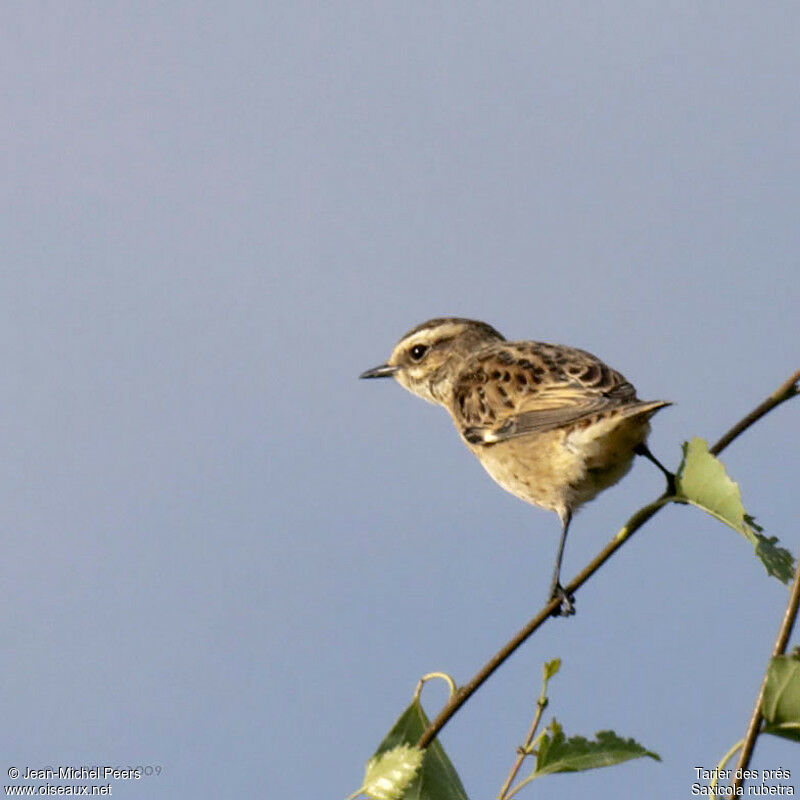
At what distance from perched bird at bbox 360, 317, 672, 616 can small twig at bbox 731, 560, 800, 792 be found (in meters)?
2.69

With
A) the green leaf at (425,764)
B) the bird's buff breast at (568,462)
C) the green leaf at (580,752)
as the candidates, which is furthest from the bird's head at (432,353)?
the green leaf at (580,752)

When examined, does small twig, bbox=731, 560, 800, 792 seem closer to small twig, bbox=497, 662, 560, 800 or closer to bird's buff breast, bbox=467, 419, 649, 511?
small twig, bbox=497, 662, 560, 800

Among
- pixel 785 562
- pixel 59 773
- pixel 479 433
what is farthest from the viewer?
pixel 479 433

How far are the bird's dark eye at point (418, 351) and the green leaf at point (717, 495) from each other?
6794mm

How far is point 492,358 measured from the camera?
9.50m

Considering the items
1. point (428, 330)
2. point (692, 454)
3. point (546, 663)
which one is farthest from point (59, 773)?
point (428, 330)

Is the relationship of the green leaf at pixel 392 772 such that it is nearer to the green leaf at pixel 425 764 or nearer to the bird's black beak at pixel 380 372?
the green leaf at pixel 425 764

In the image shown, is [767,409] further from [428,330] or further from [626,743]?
[428,330]

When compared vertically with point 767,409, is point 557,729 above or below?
below

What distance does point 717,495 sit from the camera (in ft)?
13.3

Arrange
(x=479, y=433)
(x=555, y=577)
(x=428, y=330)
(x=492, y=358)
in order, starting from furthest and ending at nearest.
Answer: (x=428, y=330) < (x=492, y=358) < (x=479, y=433) < (x=555, y=577)

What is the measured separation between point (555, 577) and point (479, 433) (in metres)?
2.47

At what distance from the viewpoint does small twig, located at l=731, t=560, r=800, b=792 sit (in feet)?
9.95

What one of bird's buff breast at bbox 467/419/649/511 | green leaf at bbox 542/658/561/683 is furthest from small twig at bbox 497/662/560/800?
bird's buff breast at bbox 467/419/649/511
